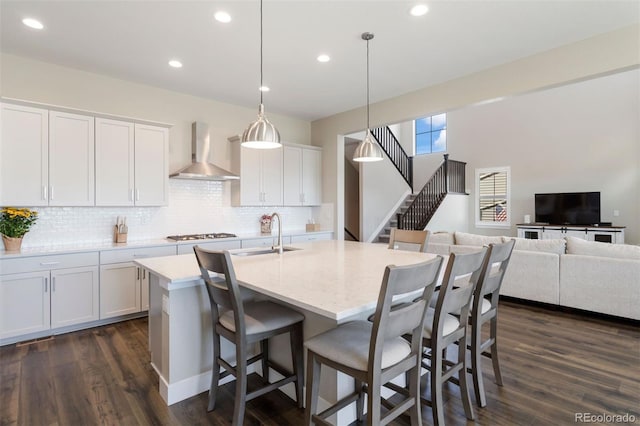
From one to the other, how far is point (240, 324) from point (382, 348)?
2.65ft

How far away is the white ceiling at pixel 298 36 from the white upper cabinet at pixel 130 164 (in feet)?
2.26

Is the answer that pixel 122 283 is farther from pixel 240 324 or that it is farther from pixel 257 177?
pixel 240 324

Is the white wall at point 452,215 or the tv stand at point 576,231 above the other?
the white wall at point 452,215

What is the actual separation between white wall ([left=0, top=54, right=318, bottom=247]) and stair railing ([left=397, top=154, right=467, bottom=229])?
8.24 feet

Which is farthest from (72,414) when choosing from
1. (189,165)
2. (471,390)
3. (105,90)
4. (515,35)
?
(515,35)

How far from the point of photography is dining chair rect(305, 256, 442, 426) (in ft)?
4.47

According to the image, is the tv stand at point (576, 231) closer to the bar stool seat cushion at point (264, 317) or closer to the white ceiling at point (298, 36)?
the white ceiling at point (298, 36)

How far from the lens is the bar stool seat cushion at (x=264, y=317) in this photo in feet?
6.27

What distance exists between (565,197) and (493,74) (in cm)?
549

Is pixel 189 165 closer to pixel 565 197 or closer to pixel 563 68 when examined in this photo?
pixel 563 68

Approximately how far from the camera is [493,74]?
3.80 m

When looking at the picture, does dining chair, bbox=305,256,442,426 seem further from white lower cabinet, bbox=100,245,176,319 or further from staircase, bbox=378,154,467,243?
staircase, bbox=378,154,467,243

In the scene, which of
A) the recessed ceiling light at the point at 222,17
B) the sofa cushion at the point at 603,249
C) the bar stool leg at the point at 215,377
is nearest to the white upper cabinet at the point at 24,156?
the recessed ceiling light at the point at 222,17

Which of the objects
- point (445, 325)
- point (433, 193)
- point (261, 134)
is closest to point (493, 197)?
point (433, 193)
